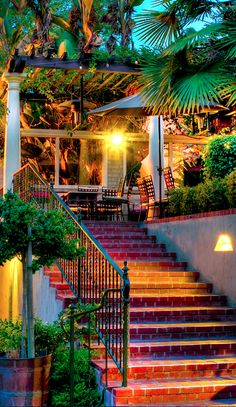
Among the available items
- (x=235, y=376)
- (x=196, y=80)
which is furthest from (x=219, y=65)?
(x=235, y=376)

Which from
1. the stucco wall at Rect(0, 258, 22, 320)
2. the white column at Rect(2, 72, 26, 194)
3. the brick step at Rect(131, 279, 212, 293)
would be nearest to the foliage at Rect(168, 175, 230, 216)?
the brick step at Rect(131, 279, 212, 293)

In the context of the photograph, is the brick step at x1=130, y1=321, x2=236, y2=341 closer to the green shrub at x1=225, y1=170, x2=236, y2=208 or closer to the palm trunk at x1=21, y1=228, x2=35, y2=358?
the palm trunk at x1=21, y1=228, x2=35, y2=358

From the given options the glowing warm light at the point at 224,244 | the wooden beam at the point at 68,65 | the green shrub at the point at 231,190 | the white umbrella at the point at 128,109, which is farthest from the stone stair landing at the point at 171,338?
the wooden beam at the point at 68,65

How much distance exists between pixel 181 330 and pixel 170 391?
1.62 meters

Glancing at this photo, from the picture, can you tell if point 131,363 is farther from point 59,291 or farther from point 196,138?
point 196,138

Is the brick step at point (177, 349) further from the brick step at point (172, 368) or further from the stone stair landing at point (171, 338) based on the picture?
the brick step at point (172, 368)

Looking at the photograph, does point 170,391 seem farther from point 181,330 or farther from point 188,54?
point 188,54

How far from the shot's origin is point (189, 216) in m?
11.1

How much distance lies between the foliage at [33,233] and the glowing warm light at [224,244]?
2.95 metres

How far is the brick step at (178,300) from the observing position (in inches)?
372

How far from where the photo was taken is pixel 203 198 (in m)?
11.0

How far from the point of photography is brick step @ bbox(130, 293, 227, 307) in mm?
9453

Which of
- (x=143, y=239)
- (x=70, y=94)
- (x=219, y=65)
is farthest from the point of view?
(x=70, y=94)

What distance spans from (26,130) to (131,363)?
1111cm
